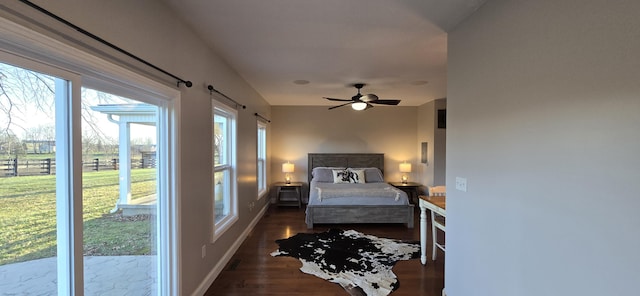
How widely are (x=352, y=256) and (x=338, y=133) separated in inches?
144

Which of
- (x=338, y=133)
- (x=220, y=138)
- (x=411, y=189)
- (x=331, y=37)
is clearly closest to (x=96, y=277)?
(x=220, y=138)

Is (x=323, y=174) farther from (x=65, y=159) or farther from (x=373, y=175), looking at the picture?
(x=65, y=159)

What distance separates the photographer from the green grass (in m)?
1.03

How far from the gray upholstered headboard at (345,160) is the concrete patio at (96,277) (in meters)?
4.63

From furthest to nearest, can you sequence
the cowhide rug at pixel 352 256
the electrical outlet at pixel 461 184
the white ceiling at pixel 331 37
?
the cowhide rug at pixel 352 256 → the electrical outlet at pixel 461 184 → the white ceiling at pixel 331 37

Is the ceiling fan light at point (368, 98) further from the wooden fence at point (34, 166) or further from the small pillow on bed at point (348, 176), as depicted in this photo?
the wooden fence at point (34, 166)

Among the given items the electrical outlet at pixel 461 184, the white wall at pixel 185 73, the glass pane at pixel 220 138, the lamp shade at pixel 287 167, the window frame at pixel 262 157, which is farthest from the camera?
the lamp shade at pixel 287 167

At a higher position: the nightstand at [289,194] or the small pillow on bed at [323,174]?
the small pillow on bed at [323,174]

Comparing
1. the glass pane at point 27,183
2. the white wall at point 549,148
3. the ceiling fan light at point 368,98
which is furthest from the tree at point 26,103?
the ceiling fan light at point 368,98

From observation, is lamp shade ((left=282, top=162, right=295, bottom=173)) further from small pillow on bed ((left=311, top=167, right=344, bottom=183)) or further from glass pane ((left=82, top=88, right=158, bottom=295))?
glass pane ((left=82, top=88, right=158, bottom=295))

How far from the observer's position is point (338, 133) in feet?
21.5

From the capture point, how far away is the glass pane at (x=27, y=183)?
1011 millimetres

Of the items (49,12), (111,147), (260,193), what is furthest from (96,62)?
(260,193)

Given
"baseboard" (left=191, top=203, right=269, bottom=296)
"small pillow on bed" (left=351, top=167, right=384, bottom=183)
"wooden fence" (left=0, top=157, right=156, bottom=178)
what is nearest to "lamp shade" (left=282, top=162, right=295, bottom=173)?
"small pillow on bed" (left=351, top=167, right=384, bottom=183)
